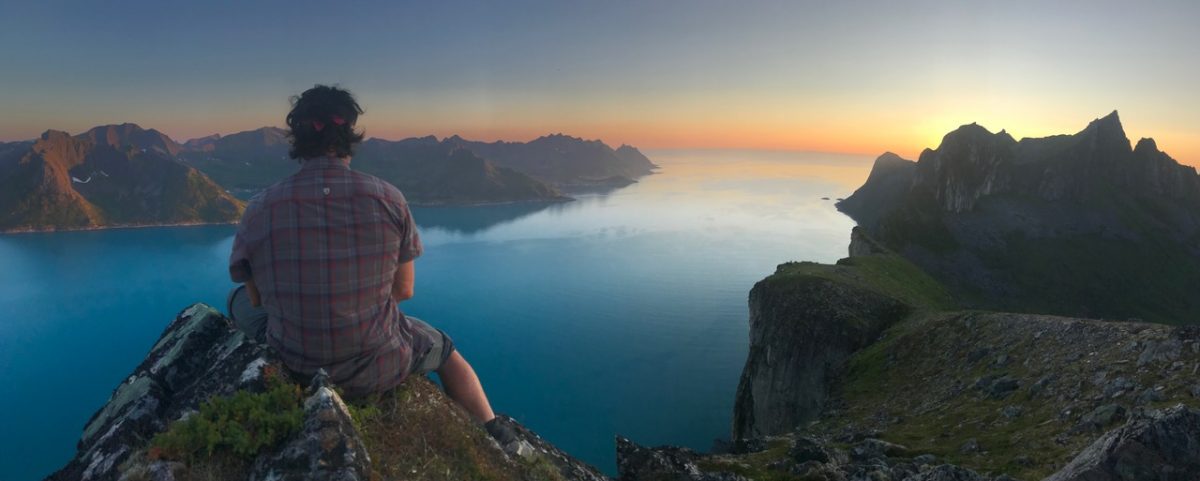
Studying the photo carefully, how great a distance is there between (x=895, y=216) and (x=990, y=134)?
69.4 m

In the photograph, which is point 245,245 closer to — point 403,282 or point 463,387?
point 403,282

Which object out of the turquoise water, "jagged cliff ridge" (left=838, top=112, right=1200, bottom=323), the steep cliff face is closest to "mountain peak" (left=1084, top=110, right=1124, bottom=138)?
"jagged cliff ridge" (left=838, top=112, right=1200, bottom=323)

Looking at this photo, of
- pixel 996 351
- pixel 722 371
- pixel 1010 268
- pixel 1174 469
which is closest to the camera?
pixel 1174 469

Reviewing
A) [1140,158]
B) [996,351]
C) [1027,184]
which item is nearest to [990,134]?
[1027,184]

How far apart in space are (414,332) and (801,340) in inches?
1699

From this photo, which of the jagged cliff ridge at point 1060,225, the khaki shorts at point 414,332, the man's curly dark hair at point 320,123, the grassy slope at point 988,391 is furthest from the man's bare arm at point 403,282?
the jagged cliff ridge at point 1060,225

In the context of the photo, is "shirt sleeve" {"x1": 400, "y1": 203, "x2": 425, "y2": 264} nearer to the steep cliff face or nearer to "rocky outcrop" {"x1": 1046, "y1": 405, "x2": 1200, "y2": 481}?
"rocky outcrop" {"x1": 1046, "y1": 405, "x2": 1200, "y2": 481}

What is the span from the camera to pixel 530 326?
343 ft

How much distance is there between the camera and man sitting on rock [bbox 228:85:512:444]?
233 inches

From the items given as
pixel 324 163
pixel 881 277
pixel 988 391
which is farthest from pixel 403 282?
pixel 881 277

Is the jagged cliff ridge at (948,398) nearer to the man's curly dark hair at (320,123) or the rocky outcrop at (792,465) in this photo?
the rocky outcrop at (792,465)

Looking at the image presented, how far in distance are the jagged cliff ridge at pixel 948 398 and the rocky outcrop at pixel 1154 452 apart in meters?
0.02

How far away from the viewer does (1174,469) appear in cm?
863

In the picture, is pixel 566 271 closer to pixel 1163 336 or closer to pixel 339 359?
pixel 1163 336
